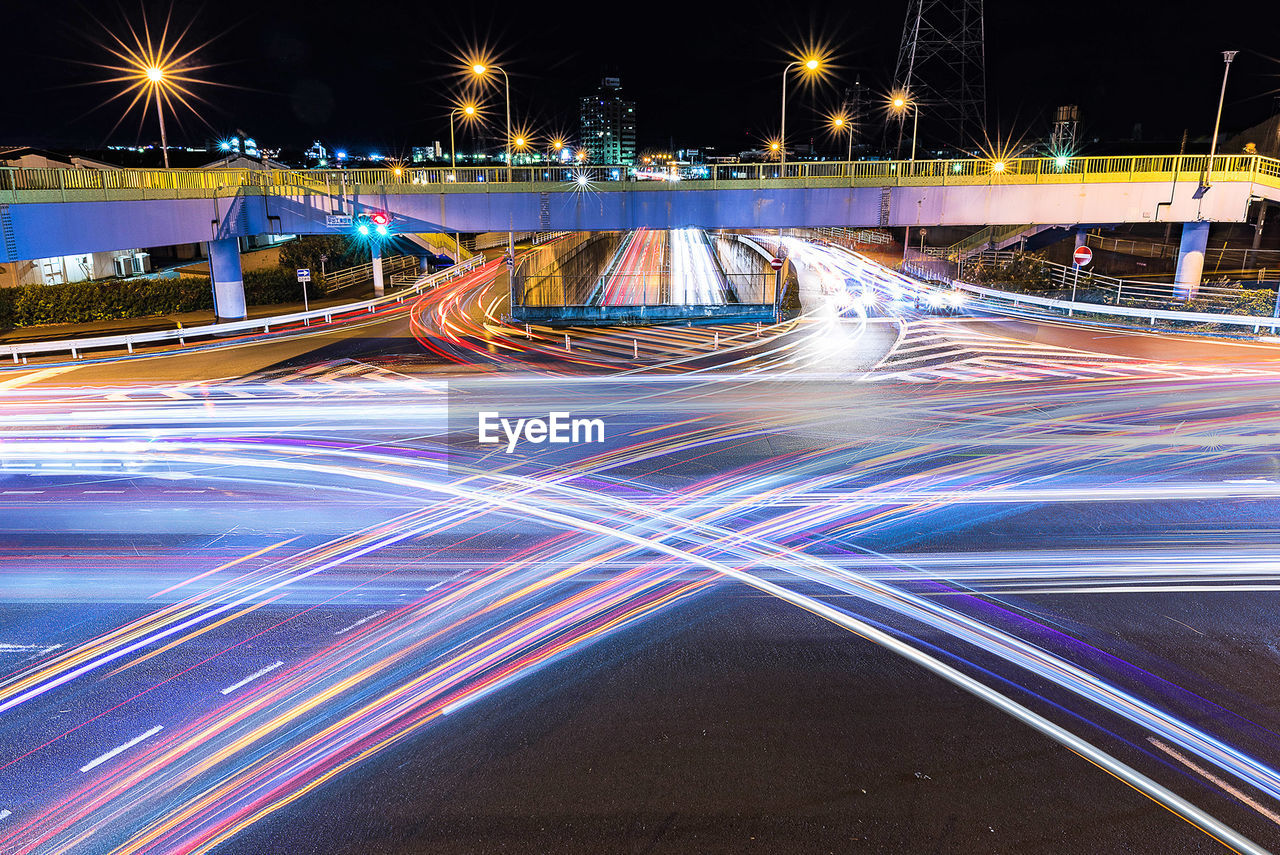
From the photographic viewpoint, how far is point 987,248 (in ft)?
155

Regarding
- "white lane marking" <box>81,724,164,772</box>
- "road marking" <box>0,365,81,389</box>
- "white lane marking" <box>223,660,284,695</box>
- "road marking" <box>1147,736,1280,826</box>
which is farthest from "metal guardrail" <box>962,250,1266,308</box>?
"road marking" <box>0,365,81,389</box>

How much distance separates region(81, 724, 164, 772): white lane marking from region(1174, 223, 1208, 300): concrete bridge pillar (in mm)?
39589

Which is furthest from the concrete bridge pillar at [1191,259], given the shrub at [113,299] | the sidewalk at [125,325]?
the shrub at [113,299]

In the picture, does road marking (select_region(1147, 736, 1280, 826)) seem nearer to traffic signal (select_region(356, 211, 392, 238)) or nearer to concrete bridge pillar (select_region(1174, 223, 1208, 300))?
concrete bridge pillar (select_region(1174, 223, 1208, 300))

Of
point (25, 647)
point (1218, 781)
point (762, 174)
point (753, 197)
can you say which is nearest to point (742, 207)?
point (753, 197)

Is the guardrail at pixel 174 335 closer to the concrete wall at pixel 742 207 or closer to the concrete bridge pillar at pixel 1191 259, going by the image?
the concrete wall at pixel 742 207

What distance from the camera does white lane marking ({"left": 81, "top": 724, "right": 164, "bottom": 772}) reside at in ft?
23.2

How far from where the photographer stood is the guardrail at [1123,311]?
90.1 ft

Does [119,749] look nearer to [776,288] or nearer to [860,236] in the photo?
[776,288]

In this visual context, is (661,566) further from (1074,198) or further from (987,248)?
(987,248)

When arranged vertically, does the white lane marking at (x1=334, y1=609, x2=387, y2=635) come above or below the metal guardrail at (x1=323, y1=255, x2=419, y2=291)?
below

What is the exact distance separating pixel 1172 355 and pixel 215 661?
27804 mm

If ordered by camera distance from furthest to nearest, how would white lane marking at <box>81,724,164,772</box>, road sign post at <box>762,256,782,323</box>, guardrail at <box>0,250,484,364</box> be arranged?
road sign post at <box>762,256,782,323</box>
guardrail at <box>0,250,484,364</box>
white lane marking at <box>81,724,164,772</box>

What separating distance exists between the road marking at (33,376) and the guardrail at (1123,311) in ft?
124
